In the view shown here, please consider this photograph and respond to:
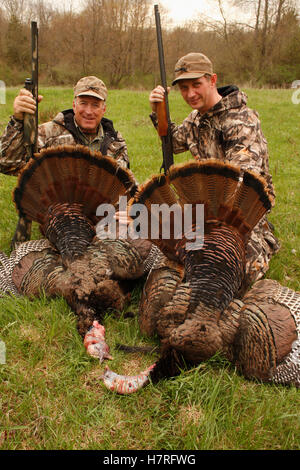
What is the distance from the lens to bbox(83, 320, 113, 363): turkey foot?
104 inches

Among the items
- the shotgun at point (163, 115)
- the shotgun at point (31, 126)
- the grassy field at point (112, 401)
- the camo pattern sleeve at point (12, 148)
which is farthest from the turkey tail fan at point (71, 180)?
the shotgun at point (163, 115)

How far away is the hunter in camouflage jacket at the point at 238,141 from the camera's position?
3.64 metres

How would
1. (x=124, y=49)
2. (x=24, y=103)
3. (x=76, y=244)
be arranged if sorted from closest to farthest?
(x=76, y=244)
(x=24, y=103)
(x=124, y=49)

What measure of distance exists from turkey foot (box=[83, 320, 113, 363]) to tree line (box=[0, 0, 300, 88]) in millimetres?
24087

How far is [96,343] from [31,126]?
2.42m

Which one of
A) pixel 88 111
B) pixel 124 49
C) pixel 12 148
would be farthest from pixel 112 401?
pixel 124 49

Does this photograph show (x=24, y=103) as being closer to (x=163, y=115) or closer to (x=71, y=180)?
(x=71, y=180)

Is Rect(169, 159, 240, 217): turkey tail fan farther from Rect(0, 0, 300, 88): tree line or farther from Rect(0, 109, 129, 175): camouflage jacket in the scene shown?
Rect(0, 0, 300, 88): tree line

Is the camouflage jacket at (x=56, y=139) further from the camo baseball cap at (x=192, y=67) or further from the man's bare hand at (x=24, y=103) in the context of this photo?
the camo baseball cap at (x=192, y=67)

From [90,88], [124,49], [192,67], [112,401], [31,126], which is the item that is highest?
[124,49]

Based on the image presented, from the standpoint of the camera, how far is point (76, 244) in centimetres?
320

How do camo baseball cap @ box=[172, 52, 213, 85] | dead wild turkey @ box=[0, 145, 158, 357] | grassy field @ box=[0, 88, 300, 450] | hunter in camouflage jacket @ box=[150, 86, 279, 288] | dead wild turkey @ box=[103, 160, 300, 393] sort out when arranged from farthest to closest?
camo baseball cap @ box=[172, 52, 213, 85], hunter in camouflage jacket @ box=[150, 86, 279, 288], dead wild turkey @ box=[0, 145, 158, 357], dead wild turkey @ box=[103, 160, 300, 393], grassy field @ box=[0, 88, 300, 450]

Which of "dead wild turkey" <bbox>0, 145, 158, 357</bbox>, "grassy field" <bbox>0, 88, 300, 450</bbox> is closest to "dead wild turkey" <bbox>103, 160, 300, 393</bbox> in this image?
"grassy field" <bbox>0, 88, 300, 450</bbox>

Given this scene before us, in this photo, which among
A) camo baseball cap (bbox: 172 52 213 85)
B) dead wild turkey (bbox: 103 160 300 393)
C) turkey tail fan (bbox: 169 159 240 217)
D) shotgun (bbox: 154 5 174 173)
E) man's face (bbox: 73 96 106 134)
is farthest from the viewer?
man's face (bbox: 73 96 106 134)
